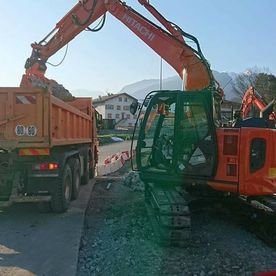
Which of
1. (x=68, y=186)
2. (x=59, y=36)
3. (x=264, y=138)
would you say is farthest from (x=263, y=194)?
(x=59, y=36)

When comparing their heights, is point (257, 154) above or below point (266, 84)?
below

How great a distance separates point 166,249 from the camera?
264 inches

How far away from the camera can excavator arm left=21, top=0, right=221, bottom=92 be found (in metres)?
10.6

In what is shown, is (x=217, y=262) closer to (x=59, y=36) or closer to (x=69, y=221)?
(x=69, y=221)

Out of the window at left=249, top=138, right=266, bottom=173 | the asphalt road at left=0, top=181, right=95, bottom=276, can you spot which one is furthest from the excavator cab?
the asphalt road at left=0, top=181, right=95, bottom=276

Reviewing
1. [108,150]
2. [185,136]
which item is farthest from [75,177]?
[108,150]

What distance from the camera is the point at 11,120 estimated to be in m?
8.46

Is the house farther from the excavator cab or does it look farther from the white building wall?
the excavator cab

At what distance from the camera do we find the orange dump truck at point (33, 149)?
8453mm

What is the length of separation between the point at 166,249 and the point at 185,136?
208cm

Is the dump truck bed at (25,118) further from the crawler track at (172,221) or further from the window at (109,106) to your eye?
the window at (109,106)

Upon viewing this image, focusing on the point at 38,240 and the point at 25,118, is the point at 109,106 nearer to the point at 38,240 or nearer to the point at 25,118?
the point at 25,118

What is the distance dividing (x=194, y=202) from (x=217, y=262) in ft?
7.42

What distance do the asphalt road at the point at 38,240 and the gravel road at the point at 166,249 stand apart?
206 millimetres
